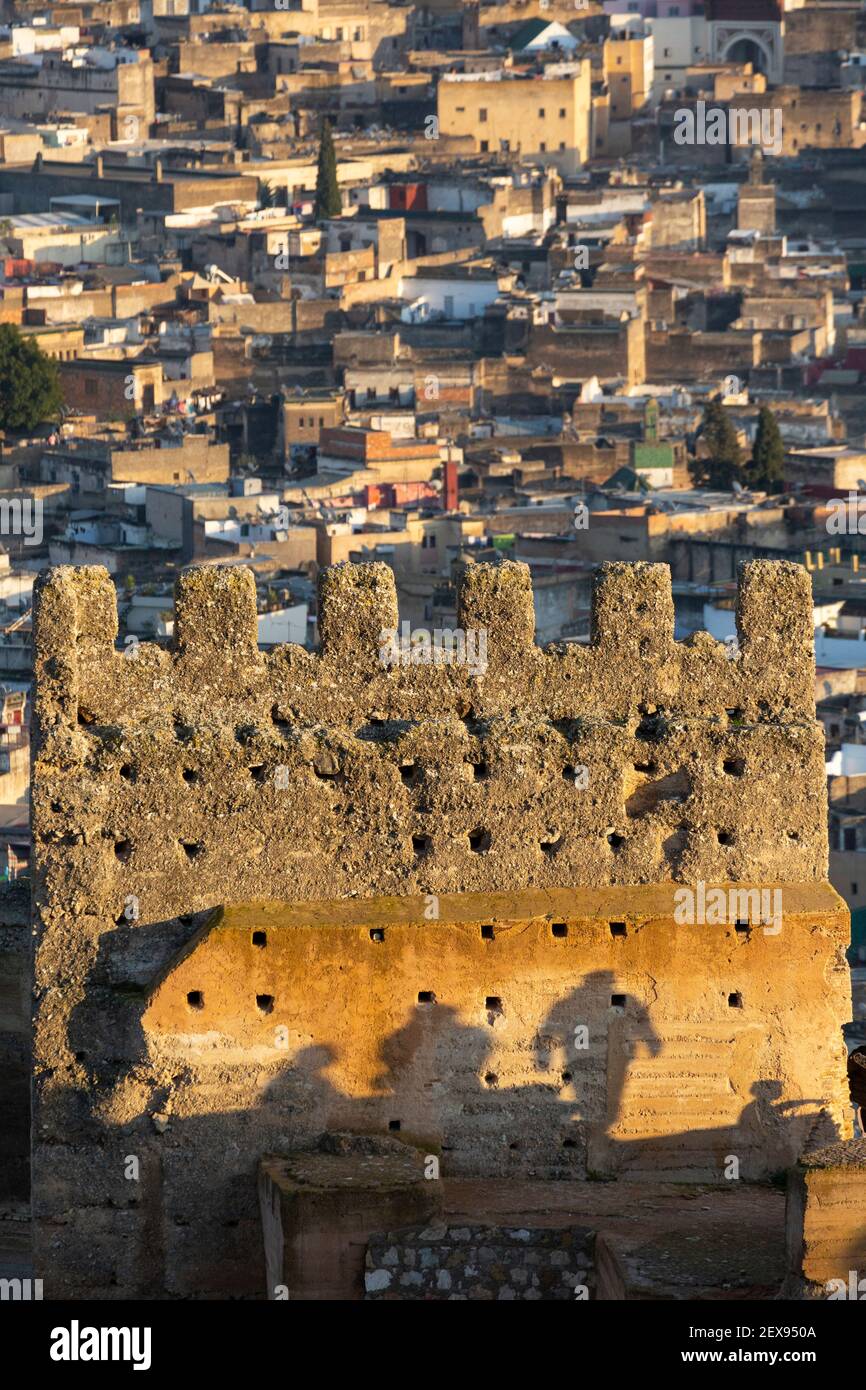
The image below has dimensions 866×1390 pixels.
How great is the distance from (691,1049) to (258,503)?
209 feet

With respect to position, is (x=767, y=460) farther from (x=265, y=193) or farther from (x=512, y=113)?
(x=512, y=113)

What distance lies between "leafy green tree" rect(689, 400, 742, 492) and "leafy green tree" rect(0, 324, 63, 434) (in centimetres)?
1483

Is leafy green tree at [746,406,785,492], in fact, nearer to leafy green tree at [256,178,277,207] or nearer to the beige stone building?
leafy green tree at [256,178,277,207]

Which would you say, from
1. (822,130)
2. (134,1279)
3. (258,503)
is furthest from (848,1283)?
(822,130)

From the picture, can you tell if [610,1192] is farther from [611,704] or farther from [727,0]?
[727,0]

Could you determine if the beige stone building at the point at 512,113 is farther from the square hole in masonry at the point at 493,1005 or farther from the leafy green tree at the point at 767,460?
the square hole in masonry at the point at 493,1005

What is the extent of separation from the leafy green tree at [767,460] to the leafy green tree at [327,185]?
103ft

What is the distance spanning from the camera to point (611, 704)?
18.5m

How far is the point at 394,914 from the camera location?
18.2m

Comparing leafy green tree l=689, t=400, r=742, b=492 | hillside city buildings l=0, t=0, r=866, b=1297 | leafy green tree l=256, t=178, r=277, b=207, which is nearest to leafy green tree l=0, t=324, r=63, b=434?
hillside city buildings l=0, t=0, r=866, b=1297

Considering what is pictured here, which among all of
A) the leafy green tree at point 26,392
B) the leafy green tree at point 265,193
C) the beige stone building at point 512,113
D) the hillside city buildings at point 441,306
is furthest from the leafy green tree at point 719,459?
the beige stone building at point 512,113

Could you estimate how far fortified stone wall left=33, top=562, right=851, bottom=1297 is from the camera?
18.1 m

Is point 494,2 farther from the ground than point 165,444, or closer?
farther from the ground

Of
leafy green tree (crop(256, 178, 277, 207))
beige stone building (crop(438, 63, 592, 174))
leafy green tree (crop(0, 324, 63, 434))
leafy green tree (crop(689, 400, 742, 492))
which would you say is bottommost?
leafy green tree (crop(689, 400, 742, 492))
